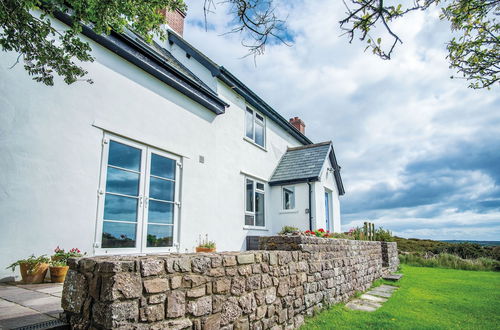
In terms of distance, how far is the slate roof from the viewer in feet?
40.1

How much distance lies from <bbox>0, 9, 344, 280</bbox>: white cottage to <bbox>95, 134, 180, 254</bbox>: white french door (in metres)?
0.02

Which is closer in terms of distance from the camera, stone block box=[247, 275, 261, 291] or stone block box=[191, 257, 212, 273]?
stone block box=[191, 257, 212, 273]

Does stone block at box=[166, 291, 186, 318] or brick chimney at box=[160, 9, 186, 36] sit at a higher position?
brick chimney at box=[160, 9, 186, 36]

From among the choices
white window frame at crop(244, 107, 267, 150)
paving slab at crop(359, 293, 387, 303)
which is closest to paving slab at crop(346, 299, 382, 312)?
paving slab at crop(359, 293, 387, 303)

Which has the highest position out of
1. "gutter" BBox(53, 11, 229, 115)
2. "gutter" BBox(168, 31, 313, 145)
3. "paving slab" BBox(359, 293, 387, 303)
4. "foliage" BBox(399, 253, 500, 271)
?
"gutter" BBox(168, 31, 313, 145)

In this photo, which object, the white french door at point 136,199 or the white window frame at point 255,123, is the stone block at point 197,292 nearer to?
the white french door at point 136,199

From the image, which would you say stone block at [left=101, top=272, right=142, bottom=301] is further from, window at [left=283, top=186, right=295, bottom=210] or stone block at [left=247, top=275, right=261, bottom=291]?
window at [left=283, top=186, right=295, bottom=210]

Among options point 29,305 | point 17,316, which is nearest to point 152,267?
point 17,316

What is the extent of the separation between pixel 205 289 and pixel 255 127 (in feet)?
30.6

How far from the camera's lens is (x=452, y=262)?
56.6 feet

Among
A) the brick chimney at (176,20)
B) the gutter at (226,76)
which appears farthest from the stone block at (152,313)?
the brick chimney at (176,20)

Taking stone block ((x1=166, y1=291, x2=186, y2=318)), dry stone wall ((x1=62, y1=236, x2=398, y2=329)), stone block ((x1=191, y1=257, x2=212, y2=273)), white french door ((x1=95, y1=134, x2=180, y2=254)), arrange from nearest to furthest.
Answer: dry stone wall ((x1=62, y1=236, x2=398, y2=329)) → stone block ((x1=166, y1=291, x2=186, y2=318)) → stone block ((x1=191, y1=257, x2=212, y2=273)) → white french door ((x1=95, y1=134, x2=180, y2=254))

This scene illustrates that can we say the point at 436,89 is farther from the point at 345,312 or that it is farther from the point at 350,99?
the point at 345,312

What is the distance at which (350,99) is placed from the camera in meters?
9.60
